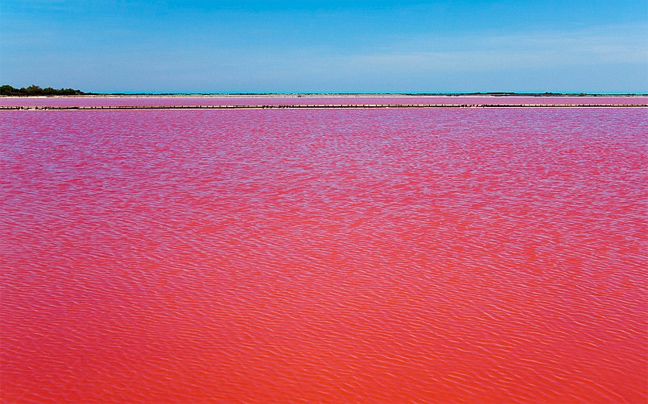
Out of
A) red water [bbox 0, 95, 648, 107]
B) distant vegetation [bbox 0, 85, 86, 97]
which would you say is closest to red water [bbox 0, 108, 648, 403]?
red water [bbox 0, 95, 648, 107]

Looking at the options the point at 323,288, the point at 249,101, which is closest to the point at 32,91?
the point at 249,101

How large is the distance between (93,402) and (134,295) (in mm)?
2751

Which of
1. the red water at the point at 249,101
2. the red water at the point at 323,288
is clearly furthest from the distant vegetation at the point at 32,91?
the red water at the point at 323,288

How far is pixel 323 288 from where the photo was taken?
854 centimetres

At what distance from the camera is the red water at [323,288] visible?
20.0 feet

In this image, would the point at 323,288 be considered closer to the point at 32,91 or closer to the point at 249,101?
the point at 249,101

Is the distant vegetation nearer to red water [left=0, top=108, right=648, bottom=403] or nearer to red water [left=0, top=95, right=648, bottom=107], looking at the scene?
red water [left=0, top=95, right=648, bottom=107]

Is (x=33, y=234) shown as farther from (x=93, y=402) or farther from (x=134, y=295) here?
(x=93, y=402)

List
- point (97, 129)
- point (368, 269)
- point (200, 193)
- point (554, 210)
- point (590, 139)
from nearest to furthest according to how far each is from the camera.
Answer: point (368, 269), point (554, 210), point (200, 193), point (590, 139), point (97, 129)

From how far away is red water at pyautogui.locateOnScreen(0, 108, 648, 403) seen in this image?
6.09 metres

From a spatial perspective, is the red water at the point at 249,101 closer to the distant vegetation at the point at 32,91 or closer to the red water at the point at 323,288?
the distant vegetation at the point at 32,91

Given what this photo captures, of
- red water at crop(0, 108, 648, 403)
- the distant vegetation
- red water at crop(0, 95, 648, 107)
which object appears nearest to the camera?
red water at crop(0, 108, 648, 403)

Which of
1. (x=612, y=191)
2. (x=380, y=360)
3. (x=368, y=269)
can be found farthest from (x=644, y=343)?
(x=612, y=191)

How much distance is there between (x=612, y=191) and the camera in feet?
51.9
